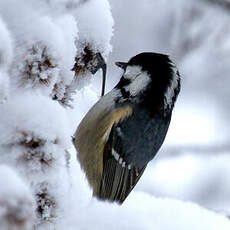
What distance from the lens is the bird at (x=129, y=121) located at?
2.10m

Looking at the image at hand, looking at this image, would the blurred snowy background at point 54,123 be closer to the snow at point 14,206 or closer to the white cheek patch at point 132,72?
the snow at point 14,206

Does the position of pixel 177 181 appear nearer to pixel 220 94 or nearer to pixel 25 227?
pixel 220 94

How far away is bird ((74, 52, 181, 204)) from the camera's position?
2.10 meters

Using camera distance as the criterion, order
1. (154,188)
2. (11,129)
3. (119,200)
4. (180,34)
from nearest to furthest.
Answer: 1. (11,129)
2. (119,200)
3. (180,34)
4. (154,188)

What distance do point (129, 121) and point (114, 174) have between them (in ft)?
0.65

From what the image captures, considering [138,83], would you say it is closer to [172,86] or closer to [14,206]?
[172,86]

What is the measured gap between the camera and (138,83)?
83.4 inches

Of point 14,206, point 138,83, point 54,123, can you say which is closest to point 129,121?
point 138,83

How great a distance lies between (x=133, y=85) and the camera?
6.95ft

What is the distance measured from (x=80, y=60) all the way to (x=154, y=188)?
2.11 meters

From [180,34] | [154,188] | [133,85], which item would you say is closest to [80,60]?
[133,85]

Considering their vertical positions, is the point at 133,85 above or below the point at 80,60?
above

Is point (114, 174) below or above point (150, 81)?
below

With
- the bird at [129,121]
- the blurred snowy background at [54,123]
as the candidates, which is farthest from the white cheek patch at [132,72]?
the blurred snowy background at [54,123]
